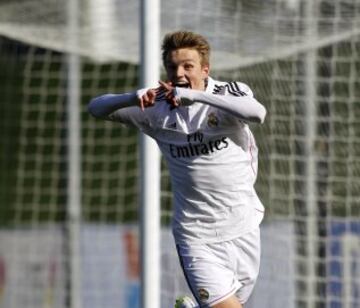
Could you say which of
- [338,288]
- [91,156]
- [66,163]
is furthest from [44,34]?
[91,156]

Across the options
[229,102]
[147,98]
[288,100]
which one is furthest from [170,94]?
[288,100]

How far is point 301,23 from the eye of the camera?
887 centimetres

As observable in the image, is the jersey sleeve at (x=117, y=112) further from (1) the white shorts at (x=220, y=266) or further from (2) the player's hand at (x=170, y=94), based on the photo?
(1) the white shorts at (x=220, y=266)

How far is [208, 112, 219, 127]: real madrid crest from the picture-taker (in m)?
5.79

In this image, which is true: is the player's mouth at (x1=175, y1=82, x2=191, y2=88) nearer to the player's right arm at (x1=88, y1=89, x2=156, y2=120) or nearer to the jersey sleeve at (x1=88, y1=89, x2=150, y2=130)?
the player's right arm at (x1=88, y1=89, x2=156, y2=120)

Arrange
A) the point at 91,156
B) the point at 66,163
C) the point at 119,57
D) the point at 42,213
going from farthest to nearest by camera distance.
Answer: the point at 42,213
the point at 91,156
the point at 66,163
the point at 119,57

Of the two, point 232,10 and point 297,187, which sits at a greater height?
point 232,10

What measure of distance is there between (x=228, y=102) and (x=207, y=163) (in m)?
0.44

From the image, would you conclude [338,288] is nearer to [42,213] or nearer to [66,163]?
[66,163]

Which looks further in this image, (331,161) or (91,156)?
(91,156)

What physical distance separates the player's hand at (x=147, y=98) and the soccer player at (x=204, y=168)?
3.3 inches

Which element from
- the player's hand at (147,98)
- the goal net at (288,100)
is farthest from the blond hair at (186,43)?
the goal net at (288,100)

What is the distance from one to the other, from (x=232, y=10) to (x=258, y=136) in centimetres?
97

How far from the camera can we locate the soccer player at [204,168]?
5773 millimetres
